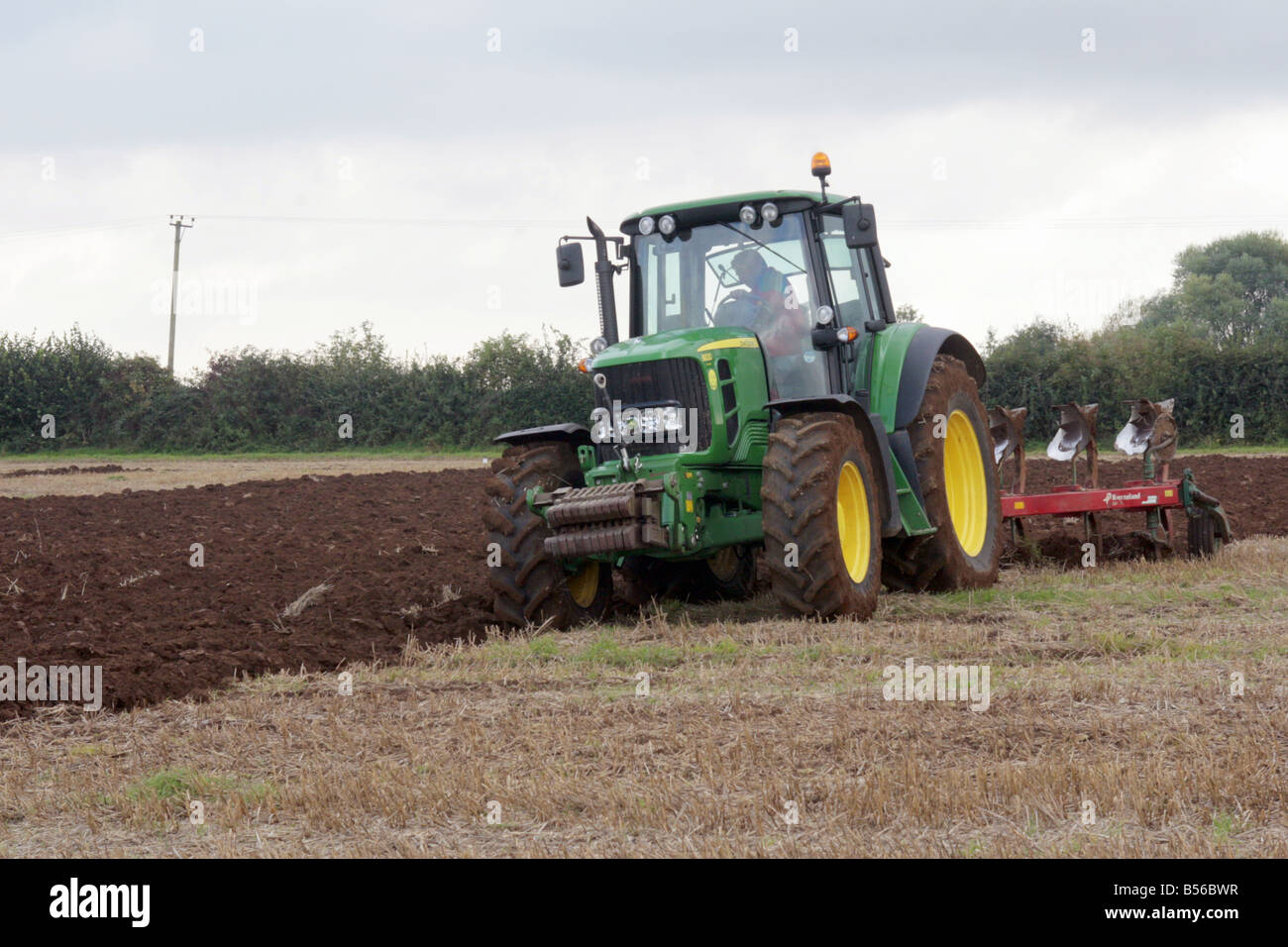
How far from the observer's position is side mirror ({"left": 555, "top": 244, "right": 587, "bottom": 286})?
870 cm

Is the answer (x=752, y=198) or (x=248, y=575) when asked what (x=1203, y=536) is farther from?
(x=248, y=575)

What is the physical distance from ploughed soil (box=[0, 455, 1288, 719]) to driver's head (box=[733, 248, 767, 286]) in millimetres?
2668

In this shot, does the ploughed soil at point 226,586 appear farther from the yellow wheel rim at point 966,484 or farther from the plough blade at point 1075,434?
the plough blade at point 1075,434

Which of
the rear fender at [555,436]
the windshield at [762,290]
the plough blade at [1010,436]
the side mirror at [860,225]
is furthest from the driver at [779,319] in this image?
the plough blade at [1010,436]

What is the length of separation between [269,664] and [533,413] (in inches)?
1038

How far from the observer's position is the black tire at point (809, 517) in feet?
25.4

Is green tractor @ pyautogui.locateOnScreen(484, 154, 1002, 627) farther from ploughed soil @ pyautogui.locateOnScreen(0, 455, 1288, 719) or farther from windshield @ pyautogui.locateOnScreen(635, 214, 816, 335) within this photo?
ploughed soil @ pyautogui.locateOnScreen(0, 455, 1288, 719)

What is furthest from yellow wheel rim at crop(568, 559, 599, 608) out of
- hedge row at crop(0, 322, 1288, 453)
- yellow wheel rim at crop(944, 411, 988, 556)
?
hedge row at crop(0, 322, 1288, 453)

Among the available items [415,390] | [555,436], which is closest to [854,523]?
[555,436]

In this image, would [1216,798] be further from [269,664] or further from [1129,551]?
[1129,551]

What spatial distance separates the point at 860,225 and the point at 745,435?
1.39 metres

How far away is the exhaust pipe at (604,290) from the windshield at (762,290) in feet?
1.67

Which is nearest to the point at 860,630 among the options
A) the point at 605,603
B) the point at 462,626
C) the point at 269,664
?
the point at 605,603

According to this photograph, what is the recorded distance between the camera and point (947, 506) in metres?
9.06
